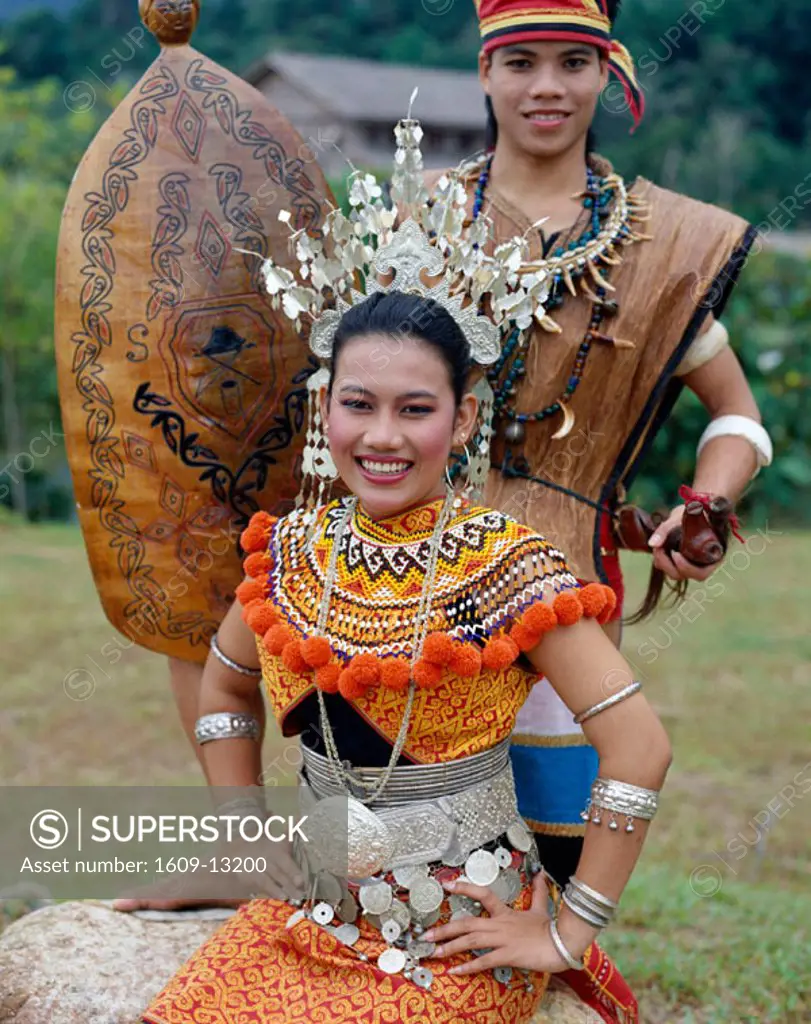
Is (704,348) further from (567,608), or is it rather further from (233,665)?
(233,665)

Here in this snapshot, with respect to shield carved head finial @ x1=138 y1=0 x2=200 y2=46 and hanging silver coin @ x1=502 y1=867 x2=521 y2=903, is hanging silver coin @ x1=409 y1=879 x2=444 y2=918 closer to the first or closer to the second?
hanging silver coin @ x1=502 y1=867 x2=521 y2=903

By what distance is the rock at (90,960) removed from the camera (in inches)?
89.3

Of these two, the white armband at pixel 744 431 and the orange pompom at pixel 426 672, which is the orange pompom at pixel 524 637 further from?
the white armband at pixel 744 431

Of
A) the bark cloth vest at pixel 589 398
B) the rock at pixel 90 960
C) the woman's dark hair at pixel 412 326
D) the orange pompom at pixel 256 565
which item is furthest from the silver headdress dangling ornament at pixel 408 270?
the rock at pixel 90 960

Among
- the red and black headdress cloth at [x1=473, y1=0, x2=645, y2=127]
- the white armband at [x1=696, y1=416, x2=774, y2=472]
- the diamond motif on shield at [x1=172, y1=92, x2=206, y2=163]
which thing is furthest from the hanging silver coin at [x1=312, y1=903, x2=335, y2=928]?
the red and black headdress cloth at [x1=473, y1=0, x2=645, y2=127]

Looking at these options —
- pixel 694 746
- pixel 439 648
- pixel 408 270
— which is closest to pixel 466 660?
pixel 439 648

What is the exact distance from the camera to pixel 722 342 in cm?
247

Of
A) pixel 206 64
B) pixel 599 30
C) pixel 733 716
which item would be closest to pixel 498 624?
pixel 599 30

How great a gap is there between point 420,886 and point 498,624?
16.3 inches

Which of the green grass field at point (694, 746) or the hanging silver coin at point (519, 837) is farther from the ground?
the hanging silver coin at point (519, 837)

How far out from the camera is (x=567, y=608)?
6.01 ft

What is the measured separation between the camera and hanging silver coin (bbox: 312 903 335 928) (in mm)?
1943

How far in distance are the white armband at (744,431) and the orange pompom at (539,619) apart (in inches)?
30.8

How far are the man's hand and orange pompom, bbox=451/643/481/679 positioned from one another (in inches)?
17.5
